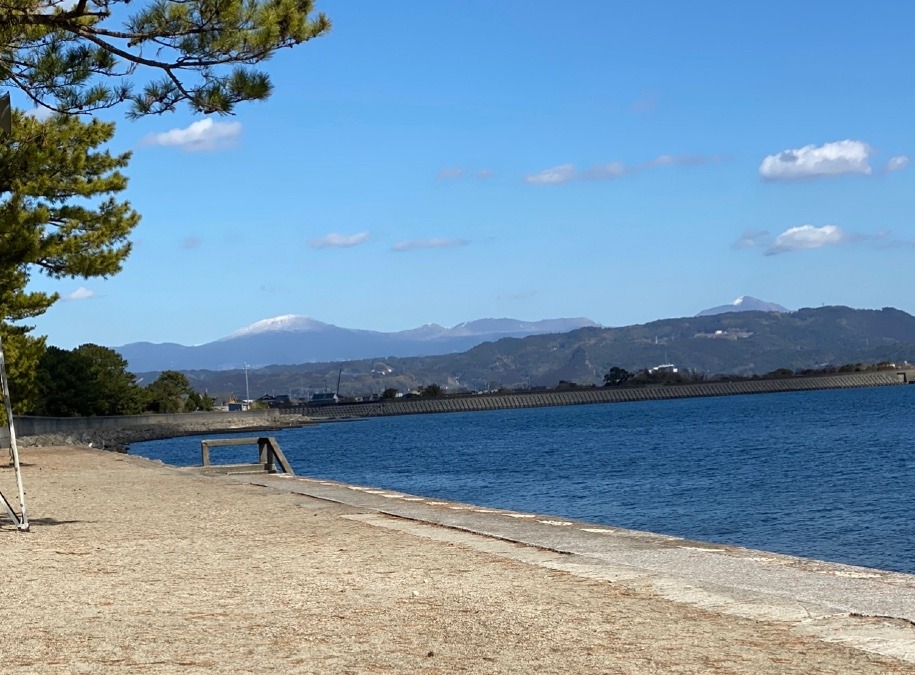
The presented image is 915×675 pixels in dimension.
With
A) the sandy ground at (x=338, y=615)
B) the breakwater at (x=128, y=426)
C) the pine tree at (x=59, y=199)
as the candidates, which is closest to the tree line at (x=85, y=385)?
the breakwater at (x=128, y=426)

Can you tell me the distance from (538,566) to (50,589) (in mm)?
3877

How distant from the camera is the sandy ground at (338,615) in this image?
656 cm

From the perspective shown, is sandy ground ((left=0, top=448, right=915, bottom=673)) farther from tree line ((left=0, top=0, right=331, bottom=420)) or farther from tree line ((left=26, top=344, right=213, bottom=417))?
tree line ((left=26, top=344, right=213, bottom=417))

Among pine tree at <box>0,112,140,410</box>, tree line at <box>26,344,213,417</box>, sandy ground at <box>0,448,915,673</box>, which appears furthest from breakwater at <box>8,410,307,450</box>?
sandy ground at <box>0,448,915,673</box>

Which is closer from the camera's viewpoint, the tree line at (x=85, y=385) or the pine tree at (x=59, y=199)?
the pine tree at (x=59, y=199)

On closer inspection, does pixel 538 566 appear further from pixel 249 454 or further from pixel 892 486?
pixel 249 454

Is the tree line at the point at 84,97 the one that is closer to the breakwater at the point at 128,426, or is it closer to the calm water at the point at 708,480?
the calm water at the point at 708,480

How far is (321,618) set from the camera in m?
8.01

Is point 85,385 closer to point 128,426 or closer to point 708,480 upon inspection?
point 128,426

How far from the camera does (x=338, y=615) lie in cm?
812

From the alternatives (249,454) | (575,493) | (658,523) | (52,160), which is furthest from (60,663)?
(249,454)

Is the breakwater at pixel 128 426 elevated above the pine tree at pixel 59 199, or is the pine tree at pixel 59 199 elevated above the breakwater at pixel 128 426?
the pine tree at pixel 59 199

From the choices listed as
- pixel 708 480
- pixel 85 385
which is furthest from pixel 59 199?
pixel 85 385

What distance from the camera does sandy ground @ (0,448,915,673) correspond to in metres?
6.56
